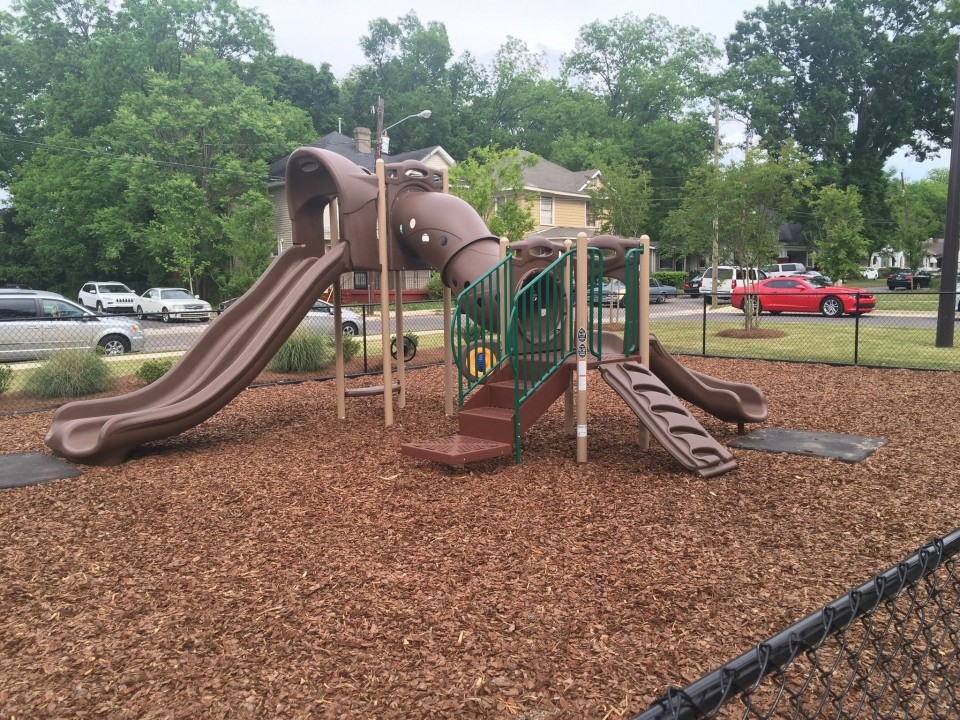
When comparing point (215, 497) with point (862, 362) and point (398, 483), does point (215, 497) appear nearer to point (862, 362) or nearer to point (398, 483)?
point (398, 483)

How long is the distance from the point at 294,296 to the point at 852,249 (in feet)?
116

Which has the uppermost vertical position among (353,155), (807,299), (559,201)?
(353,155)

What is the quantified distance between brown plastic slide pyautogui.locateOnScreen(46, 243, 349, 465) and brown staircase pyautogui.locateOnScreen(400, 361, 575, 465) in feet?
6.60

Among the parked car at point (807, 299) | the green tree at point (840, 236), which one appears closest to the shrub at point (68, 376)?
the parked car at point (807, 299)

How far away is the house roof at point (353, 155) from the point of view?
36312 mm

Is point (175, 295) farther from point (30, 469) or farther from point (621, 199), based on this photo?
point (30, 469)

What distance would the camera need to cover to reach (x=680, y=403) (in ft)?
21.3

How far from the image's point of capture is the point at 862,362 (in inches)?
497

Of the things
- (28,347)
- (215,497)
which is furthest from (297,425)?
(28,347)

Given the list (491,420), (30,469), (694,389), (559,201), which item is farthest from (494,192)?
(30,469)

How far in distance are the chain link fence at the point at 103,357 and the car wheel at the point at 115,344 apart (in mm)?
18

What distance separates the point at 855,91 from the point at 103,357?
54.2m

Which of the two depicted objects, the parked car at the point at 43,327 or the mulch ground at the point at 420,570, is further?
the parked car at the point at 43,327

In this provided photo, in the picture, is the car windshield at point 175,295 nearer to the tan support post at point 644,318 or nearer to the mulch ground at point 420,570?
the mulch ground at point 420,570
